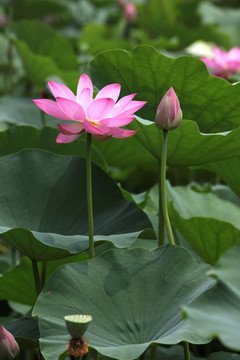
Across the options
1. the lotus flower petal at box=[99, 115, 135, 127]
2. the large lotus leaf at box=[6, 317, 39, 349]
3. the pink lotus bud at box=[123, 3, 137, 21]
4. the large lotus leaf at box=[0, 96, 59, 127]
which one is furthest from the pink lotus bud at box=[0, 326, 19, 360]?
the pink lotus bud at box=[123, 3, 137, 21]

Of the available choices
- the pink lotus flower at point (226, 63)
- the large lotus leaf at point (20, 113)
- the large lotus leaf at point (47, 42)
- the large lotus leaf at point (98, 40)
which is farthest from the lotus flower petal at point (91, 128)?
the large lotus leaf at point (98, 40)

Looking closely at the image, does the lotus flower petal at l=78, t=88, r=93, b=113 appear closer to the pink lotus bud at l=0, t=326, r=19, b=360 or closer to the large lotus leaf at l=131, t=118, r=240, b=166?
the large lotus leaf at l=131, t=118, r=240, b=166

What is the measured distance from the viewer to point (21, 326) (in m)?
1.16

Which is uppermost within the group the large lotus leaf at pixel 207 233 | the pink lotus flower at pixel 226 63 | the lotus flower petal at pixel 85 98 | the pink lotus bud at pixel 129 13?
the pink lotus bud at pixel 129 13

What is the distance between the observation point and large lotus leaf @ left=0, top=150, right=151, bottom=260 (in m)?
1.24

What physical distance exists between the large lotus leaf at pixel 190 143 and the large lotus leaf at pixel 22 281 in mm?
289

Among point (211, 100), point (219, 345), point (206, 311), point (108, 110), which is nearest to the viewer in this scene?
point (206, 311)

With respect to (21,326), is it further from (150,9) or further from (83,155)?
(150,9)

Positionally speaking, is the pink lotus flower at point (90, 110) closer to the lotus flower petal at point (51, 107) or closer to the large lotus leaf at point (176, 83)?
the lotus flower petal at point (51, 107)

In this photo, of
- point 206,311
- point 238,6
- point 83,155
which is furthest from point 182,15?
point 206,311

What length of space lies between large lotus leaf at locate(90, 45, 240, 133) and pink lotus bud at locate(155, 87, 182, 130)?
0.23m

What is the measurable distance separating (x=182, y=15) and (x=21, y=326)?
3.13 metres

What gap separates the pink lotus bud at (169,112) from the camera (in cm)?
104

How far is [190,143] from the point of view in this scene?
1201mm
